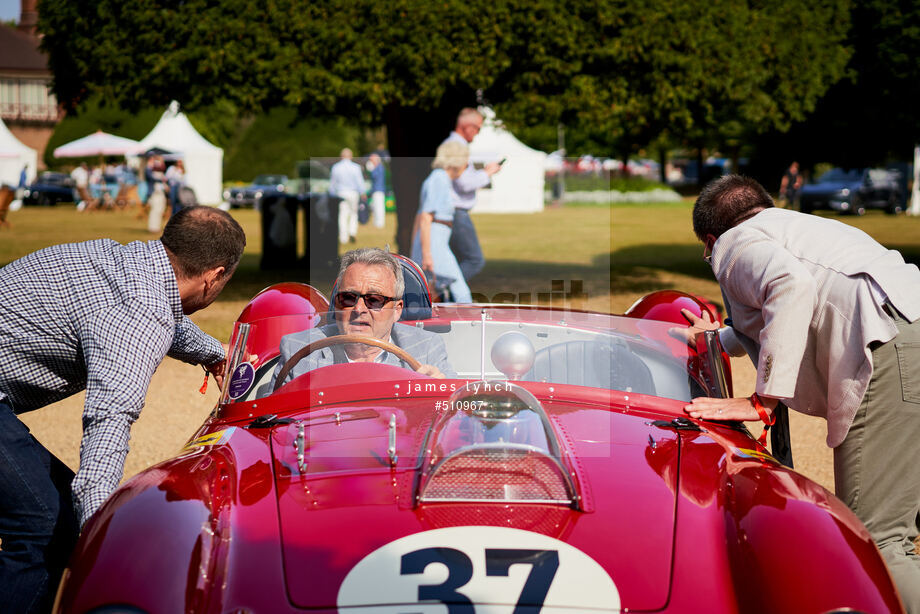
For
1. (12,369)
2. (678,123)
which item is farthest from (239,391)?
(678,123)

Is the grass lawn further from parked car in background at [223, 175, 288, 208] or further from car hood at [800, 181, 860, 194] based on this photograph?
car hood at [800, 181, 860, 194]

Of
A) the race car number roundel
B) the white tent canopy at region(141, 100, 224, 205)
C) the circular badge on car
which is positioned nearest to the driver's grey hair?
the circular badge on car

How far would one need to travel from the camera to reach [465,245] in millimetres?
9773

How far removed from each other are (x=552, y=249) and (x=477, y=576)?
1893 cm

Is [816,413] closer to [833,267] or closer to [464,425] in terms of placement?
[833,267]

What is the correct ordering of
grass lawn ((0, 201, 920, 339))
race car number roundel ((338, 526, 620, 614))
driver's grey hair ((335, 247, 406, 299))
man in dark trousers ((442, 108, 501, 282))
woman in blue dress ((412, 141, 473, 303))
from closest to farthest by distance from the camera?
race car number roundel ((338, 526, 620, 614)) < driver's grey hair ((335, 247, 406, 299)) < woman in blue dress ((412, 141, 473, 303)) < man in dark trousers ((442, 108, 501, 282)) < grass lawn ((0, 201, 920, 339))

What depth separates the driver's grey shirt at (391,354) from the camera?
3615mm

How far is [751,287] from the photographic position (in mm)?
3516

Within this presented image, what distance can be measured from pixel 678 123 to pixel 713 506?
1143 cm

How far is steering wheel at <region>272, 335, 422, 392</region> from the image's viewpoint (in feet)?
11.7

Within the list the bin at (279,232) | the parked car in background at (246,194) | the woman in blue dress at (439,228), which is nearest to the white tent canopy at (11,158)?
the parked car in background at (246,194)

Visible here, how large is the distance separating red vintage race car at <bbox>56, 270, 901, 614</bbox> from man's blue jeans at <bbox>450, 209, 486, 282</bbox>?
6.11 metres

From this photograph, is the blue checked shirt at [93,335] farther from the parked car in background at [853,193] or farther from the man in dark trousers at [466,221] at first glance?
the parked car in background at [853,193]

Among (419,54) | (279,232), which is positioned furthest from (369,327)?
(279,232)
